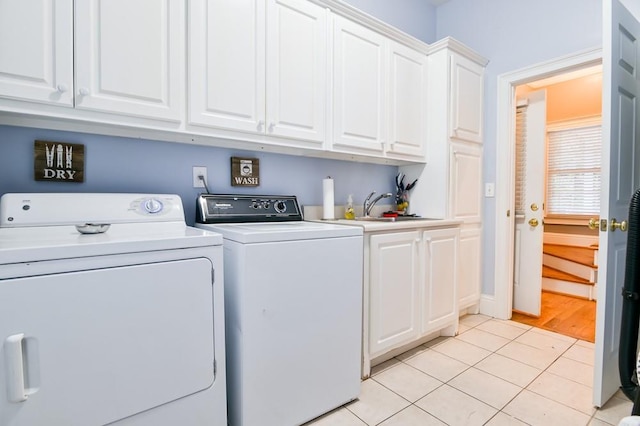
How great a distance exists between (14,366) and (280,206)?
1346 mm

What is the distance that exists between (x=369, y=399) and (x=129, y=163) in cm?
175

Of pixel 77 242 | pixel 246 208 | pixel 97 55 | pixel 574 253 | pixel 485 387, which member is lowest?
pixel 485 387

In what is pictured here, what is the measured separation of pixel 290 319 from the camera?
1361mm

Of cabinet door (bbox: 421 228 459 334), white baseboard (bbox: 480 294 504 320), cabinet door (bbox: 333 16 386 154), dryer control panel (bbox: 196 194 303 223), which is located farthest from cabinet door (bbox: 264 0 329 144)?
white baseboard (bbox: 480 294 504 320)

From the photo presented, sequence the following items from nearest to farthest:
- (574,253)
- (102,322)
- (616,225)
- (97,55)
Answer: (102,322), (97,55), (616,225), (574,253)

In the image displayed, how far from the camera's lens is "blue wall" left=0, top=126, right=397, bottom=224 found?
1.33 meters

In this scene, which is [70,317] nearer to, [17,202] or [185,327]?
[185,327]

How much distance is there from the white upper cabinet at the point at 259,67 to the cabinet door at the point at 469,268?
1651 mm

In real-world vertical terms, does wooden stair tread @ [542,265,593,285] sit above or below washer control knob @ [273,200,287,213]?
Answer: below

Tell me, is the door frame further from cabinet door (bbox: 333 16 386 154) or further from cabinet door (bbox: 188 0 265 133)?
cabinet door (bbox: 188 0 265 133)

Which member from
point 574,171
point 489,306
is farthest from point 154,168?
point 574,171

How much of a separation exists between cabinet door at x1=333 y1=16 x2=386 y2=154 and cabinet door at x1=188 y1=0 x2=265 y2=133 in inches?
21.2

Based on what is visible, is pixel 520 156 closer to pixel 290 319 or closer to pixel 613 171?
pixel 613 171

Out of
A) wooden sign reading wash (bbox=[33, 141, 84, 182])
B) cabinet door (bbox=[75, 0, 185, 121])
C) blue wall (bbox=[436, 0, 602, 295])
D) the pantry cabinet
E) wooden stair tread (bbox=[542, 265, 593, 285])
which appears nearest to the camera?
the pantry cabinet
